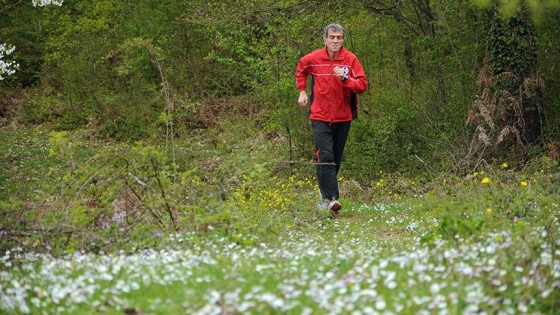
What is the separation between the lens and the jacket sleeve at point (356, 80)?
9.70 m

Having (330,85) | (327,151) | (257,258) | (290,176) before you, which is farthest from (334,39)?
(290,176)

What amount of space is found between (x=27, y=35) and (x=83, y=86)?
891 centimetres

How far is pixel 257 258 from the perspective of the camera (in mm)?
5398

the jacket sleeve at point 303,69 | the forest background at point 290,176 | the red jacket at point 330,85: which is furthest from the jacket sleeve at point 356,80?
the forest background at point 290,176

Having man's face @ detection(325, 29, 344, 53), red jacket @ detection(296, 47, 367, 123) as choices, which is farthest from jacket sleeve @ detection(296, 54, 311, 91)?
man's face @ detection(325, 29, 344, 53)

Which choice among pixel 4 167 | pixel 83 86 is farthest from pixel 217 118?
pixel 4 167

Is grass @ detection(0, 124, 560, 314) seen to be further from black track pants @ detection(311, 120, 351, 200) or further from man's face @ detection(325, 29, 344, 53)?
man's face @ detection(325, 29, 344, 53)

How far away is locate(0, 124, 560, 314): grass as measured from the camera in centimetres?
403

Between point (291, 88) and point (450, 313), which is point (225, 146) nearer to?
point (291, 88)

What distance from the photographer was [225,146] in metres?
21.3

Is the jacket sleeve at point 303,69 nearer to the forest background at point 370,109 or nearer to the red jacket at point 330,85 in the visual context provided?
the red jacket at point 330,85

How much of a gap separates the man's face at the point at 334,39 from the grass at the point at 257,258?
7.71 feet

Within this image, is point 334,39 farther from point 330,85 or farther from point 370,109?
point 370,109

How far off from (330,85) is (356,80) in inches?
14.8
